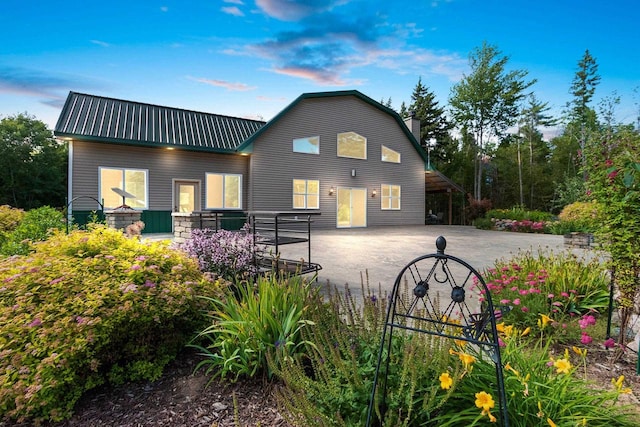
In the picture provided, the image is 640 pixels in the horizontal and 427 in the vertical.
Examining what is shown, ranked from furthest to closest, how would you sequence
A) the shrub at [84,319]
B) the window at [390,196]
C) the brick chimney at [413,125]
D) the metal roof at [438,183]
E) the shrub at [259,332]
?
the brick chimney at [413,125] → the metal roof at [438,183] → the window at [390,196] → the shrub at [259,332] → the shrub at [84,319]

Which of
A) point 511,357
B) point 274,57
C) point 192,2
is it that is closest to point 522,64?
point 274,57

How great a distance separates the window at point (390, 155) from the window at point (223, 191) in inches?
309

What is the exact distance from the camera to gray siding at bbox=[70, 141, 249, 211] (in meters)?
11.1

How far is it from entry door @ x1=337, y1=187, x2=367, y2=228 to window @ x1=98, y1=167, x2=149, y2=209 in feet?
27.8

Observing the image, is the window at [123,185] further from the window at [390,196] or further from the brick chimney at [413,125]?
the brick chimney at [413,125]

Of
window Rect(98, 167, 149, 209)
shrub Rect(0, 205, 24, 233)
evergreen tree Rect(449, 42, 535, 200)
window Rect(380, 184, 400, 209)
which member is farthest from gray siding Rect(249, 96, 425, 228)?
shrub Rect(0, 205, 24, 233)

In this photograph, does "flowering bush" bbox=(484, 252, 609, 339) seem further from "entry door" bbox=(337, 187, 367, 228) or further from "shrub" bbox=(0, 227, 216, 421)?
"entry door" bbox=(337, 187, 367, 228)

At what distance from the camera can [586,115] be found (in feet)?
76.9

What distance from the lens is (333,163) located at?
631 inches

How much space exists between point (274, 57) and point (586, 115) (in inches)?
906

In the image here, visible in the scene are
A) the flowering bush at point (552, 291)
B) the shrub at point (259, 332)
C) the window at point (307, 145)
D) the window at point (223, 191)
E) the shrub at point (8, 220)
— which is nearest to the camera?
the shrub at point (259, 332)

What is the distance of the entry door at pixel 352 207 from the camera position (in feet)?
53.5

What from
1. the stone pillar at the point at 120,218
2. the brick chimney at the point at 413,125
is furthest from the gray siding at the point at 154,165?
the brick chimney at the point at 413,125

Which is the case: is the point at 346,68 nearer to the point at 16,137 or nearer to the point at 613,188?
the point at 613,188
